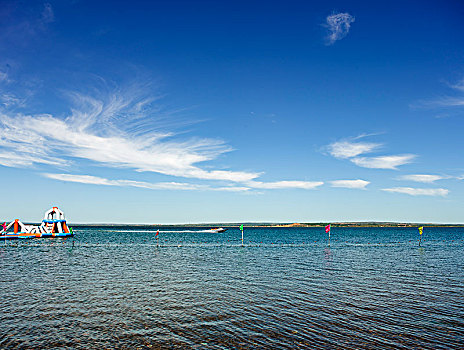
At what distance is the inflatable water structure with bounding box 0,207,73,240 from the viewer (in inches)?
4321

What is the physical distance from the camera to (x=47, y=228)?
120 meters

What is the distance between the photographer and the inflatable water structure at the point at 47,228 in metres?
110

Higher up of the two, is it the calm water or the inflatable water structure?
the inflatable water structure

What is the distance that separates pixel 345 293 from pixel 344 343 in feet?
36.8

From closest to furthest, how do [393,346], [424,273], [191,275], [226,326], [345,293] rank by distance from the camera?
[393,346], [226,326], [345,293], [191,275], [424,273]

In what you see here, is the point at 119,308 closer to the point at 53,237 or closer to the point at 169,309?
the point at 169,309

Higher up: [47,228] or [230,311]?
[47,228]

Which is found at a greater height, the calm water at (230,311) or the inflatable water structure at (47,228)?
the inflatable water structure at (47,228)

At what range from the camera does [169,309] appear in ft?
67.2

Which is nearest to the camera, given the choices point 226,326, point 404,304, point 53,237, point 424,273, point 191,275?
point 226,326

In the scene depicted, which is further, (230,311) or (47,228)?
(47,228)

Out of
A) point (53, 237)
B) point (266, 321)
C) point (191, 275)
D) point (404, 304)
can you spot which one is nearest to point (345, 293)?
point (404, 304)

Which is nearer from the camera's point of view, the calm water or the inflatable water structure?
the calm water

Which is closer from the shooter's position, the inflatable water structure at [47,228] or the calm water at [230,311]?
the calm water at [230,311]
